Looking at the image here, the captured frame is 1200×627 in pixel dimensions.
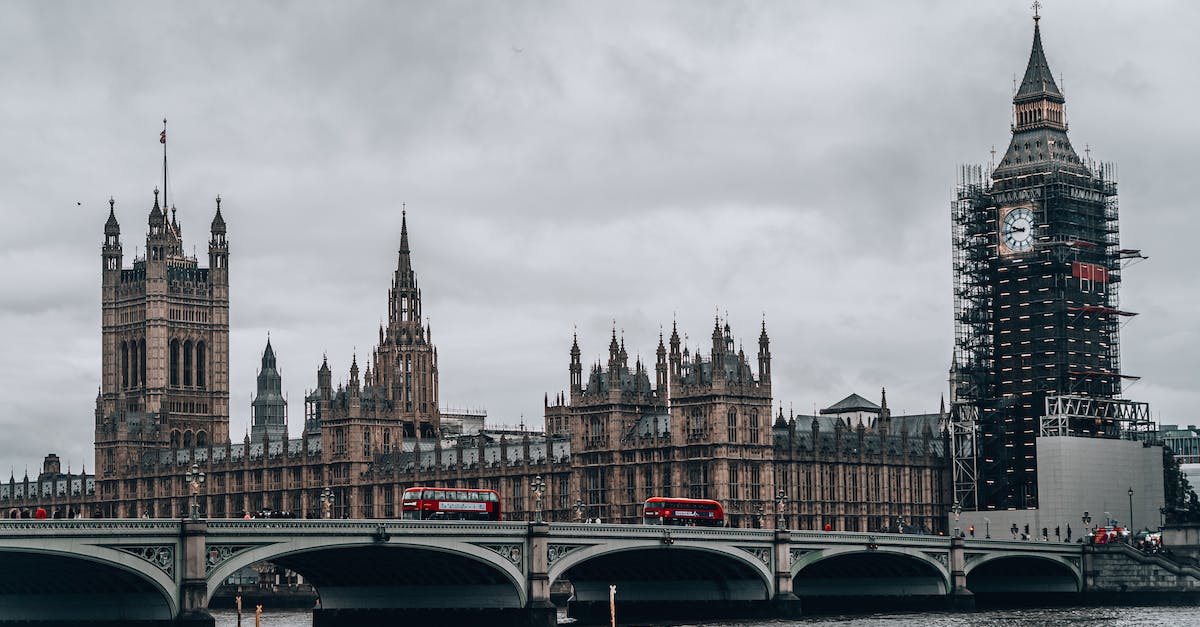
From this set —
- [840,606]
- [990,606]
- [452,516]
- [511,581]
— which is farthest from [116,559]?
[990,606]

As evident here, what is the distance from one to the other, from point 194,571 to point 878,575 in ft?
235

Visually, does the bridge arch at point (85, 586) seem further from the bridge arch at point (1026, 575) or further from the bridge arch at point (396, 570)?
the bridge arch at point (1026, 575)

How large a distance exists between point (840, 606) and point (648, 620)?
22267mm

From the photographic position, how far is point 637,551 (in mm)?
144000

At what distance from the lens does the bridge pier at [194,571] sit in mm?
113312

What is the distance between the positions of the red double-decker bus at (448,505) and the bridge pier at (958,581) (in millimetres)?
37245

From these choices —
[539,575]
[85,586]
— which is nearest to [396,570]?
[539,575]

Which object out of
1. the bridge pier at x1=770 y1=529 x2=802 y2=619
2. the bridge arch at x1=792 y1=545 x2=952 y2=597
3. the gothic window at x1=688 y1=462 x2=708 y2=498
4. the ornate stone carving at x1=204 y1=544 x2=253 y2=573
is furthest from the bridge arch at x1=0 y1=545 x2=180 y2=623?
the gothic window at x1=688 y1=462 x2=708 y2=498

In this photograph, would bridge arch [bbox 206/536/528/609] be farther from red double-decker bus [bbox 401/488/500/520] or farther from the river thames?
the river thames

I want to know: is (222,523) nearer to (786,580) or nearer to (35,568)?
(35,568)

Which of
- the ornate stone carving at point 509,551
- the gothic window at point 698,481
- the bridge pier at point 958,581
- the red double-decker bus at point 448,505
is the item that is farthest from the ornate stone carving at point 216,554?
the gothic window at point 698,481

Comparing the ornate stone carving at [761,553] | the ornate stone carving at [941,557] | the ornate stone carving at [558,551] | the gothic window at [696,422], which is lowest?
the ornate stone carving at [941,557]

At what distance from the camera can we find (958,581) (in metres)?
165

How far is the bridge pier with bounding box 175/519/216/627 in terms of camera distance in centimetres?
11331
